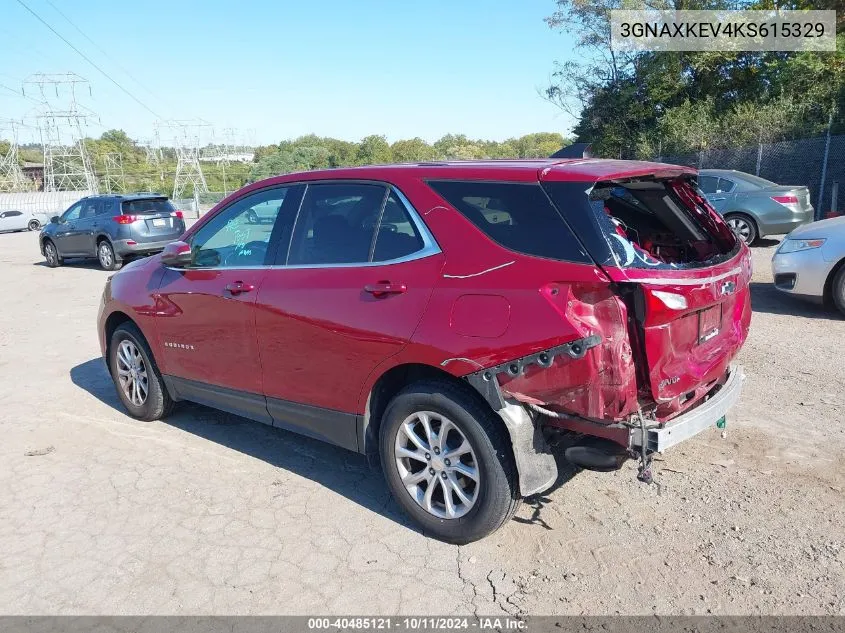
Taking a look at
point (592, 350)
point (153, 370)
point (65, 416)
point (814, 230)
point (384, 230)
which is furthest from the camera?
point (814, 230)

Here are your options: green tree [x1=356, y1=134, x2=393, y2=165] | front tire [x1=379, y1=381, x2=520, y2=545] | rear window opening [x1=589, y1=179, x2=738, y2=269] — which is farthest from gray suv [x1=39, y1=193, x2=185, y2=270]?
green tree [x1=356, y1=134, x2=393, y2=165]

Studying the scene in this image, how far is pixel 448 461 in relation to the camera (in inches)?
133

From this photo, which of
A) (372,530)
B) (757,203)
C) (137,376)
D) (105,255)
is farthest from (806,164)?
(372,530)

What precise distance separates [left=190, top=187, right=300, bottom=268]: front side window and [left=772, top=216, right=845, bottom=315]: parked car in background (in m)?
5.94

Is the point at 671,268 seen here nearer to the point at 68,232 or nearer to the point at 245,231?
the point at 245,231

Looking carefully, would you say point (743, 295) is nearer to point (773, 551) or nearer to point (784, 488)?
point (784, 488)

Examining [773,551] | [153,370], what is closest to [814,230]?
[773,551]

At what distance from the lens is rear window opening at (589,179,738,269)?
326cm

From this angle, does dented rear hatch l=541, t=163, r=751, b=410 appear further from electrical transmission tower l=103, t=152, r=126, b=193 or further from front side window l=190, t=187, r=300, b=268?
electrical transmission tower l=103, t=152, r=126, b=193

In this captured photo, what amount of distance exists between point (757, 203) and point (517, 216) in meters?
11.8

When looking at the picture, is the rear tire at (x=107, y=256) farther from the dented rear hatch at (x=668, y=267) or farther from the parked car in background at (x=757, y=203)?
the dented rear hatch at (x=668, y=267)

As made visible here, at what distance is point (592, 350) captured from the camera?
2.88 m

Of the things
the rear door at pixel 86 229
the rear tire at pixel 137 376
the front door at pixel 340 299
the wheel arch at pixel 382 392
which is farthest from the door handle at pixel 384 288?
the rear door at pixel 86 229

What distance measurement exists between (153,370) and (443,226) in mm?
2940
